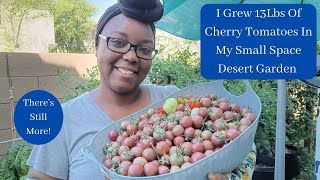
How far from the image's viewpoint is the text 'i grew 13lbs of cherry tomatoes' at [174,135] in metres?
0.88

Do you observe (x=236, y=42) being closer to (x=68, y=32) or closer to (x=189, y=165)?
(x=189, y=165)

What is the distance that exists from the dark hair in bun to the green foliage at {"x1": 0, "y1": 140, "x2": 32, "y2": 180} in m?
0.45

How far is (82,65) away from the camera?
119 cm

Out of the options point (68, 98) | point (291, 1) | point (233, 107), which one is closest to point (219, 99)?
point (233, 107)

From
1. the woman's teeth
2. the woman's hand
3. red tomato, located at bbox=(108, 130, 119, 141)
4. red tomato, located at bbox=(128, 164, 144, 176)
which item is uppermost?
the woman's teeth

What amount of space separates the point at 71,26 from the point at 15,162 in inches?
21.1

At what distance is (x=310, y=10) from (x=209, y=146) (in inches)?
16.3

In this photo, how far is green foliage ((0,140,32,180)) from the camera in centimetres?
128

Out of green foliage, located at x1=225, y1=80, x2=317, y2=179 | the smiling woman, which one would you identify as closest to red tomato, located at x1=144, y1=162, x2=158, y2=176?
the smiling woman

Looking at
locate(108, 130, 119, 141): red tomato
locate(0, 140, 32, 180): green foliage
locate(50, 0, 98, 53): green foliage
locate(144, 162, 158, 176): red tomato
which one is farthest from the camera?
locate(0, 140, 32, 180): green foliage

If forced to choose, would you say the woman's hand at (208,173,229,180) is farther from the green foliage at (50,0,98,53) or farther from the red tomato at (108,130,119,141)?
the green foliage at (50,0,98,53)

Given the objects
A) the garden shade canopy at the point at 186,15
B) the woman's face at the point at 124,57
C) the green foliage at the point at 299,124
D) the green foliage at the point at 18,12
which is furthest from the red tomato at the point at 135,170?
the green foliage at the point at 299,124

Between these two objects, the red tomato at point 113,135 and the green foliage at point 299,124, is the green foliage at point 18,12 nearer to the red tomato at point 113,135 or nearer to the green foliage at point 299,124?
the red tomato at point 113,135

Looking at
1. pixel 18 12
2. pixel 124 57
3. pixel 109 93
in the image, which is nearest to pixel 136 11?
pixel 124 57
